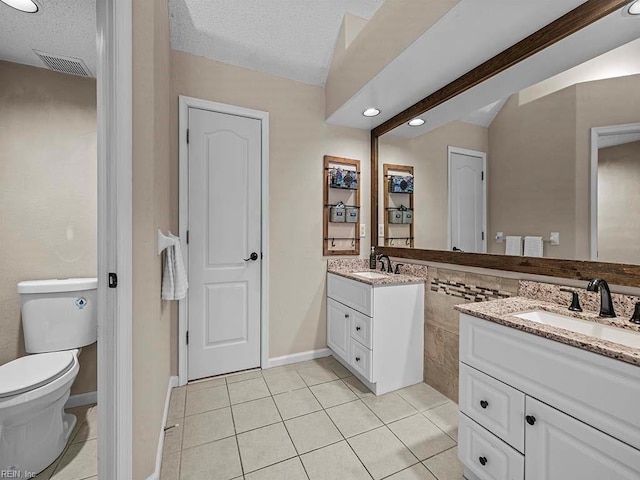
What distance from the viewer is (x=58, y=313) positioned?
1644 millimetres

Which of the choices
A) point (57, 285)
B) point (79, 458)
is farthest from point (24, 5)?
point (79, 458)

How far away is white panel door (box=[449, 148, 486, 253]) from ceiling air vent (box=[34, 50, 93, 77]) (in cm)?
235

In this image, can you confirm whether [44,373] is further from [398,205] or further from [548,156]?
[548,156]

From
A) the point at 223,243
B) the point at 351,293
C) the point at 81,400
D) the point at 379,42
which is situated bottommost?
the point at 81,400

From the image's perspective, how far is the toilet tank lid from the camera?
155cm

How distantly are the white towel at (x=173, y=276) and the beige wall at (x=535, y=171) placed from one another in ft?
6.53

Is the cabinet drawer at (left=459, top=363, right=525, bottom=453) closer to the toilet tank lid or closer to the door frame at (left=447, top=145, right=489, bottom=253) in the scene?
the door frame at (left=447, top=145, right=489, bottom=253)

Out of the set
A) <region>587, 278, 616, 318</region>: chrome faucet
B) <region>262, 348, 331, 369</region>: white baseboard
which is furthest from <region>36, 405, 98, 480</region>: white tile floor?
<region>587, 278, 616, 318</region>: chrome faucet

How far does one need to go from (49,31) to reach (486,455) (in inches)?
106

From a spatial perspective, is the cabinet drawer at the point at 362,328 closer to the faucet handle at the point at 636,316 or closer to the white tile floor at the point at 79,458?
the faucet handle at the point at 636,316

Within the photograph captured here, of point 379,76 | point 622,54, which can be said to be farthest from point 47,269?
point 622,54

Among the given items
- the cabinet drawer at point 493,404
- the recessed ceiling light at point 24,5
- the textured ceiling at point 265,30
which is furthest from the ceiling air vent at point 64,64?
the cabinet drawer at point 493,404

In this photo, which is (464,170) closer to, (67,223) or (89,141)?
(89,141)

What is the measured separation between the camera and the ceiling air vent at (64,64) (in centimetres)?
133
